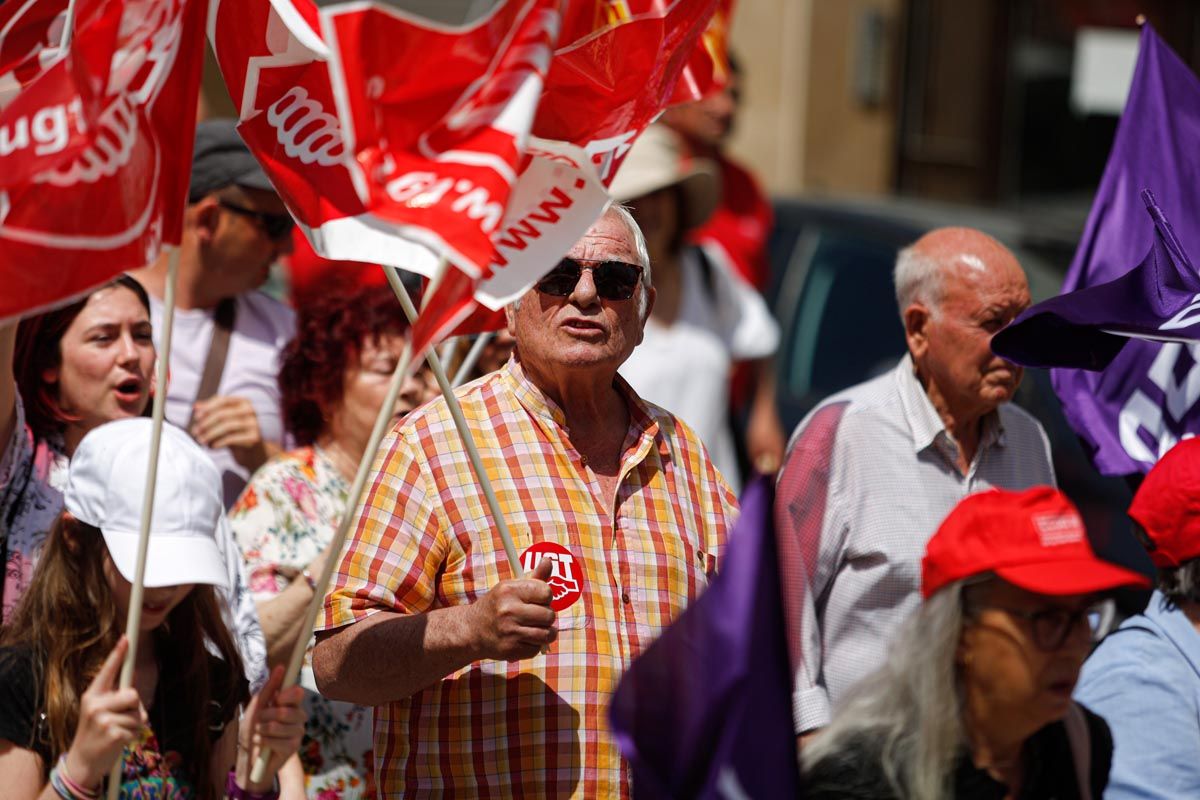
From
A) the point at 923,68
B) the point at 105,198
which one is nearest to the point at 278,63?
the point at 105,198

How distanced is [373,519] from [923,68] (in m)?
9.59

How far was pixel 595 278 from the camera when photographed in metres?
3.74

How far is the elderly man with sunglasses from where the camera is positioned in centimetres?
349

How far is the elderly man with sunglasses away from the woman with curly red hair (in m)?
0.63

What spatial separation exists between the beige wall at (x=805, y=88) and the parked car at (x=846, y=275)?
11.1 feet

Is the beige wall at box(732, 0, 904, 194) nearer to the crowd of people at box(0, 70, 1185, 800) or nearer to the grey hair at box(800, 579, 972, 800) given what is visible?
the crowd of people at box(0, 70, 1185, 800)

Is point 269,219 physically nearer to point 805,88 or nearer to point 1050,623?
point 1050,623

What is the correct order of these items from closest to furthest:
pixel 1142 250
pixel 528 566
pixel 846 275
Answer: pixel 528 566 < pixel 1142 250 < pixel 846 275

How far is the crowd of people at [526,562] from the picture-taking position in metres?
3.11

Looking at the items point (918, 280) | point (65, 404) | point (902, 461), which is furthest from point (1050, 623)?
point (65, 404)

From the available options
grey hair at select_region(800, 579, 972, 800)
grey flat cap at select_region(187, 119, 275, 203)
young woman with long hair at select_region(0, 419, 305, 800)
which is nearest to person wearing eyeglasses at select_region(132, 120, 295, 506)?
grey flat cap at select_region(187, 119, 275, 203)

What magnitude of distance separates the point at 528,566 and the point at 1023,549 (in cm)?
93

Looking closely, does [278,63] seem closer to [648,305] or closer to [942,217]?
[648,305]

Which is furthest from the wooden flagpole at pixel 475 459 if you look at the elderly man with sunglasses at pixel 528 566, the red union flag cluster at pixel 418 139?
the red union flag cluster at pixel 418 139
